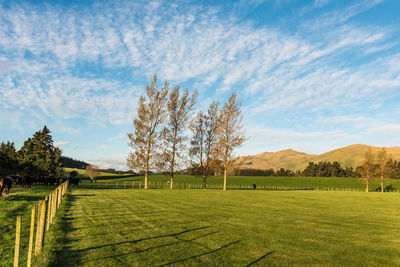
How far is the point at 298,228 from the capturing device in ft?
36.3

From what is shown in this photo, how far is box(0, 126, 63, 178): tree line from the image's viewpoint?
61.3 metres

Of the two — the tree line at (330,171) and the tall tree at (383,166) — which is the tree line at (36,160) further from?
the tree line at (330,171)

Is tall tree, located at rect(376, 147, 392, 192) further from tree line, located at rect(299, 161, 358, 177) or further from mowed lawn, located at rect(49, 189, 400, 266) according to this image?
mowed lawn, located at rect(49, 189, 400, 266)

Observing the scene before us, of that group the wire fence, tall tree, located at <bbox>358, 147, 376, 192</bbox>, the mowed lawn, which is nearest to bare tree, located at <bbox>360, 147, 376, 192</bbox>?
tall tree, located at <bbox>358, 147, 376, 192</bbox>

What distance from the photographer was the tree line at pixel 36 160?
61344mm

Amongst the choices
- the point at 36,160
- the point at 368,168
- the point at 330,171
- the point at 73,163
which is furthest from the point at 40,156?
the point at 73,163

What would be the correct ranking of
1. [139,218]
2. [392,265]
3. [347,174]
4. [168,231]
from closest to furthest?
[392,265]
[168,231]
[139,218]
[347,174]

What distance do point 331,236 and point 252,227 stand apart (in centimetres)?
297

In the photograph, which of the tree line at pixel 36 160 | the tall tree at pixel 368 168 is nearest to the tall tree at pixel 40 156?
the tree line at pixel 36 160

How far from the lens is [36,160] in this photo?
63.6 meters

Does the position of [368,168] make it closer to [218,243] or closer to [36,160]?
[218,243]

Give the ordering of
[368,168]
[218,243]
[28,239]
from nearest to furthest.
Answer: [218,243] → [28,239] → [368,168]

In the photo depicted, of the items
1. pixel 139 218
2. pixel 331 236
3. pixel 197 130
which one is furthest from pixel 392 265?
pixel 197 130

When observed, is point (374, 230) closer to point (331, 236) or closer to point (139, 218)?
point (331, 236)
